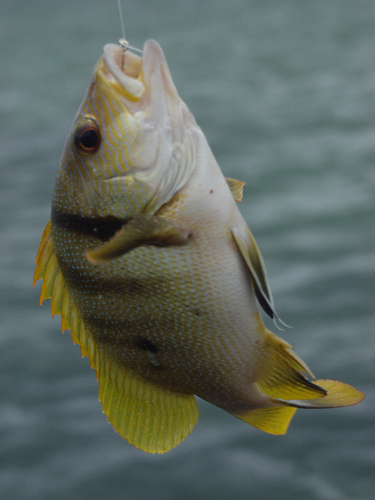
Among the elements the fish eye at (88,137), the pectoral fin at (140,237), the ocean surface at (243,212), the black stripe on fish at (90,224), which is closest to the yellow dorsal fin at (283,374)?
the pectoral fin at (140,237)

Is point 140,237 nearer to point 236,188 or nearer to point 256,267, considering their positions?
point 256,267

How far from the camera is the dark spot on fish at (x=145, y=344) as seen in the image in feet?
5.09

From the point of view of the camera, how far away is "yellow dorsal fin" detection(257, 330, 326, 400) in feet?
5.03

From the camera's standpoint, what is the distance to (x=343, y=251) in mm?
5859

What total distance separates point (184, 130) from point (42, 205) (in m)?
5.08

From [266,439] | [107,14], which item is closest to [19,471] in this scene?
[266,439]

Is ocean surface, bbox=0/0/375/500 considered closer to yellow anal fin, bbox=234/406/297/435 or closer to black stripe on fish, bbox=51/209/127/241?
yellow anal fin, bbox=234/406/297/435

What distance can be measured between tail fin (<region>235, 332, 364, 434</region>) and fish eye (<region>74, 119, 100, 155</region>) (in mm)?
590

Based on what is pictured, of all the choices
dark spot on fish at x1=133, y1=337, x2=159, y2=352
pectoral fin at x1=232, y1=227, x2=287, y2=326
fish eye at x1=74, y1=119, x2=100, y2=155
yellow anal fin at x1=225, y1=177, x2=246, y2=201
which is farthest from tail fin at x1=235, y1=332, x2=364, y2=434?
fish eye at x1=74, y1=119, x2=100, y2=155

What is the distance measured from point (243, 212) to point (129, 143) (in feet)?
15.6

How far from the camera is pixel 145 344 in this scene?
1562 mm

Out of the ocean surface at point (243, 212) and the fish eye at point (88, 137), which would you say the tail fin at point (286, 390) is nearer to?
the fish eye at point (88, 137)

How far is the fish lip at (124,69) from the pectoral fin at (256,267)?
38 cm

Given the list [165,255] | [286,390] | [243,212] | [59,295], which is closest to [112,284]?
[165,255]
